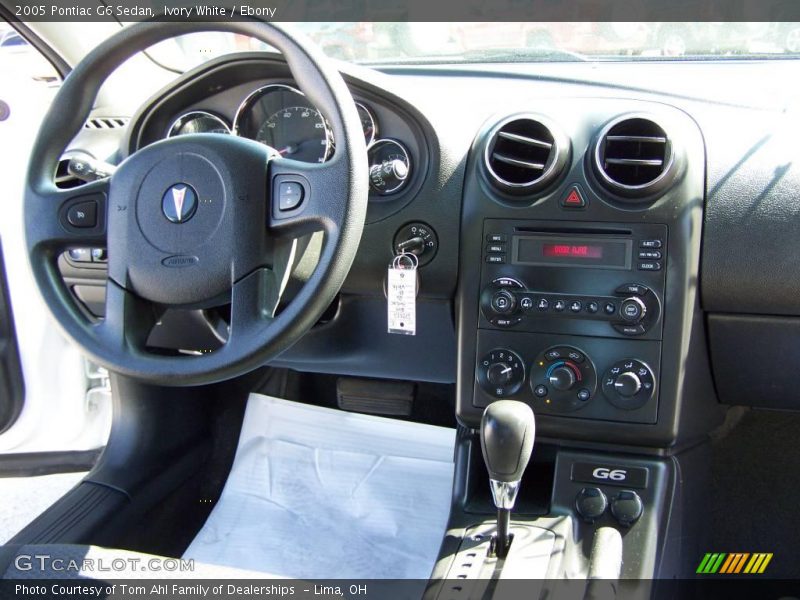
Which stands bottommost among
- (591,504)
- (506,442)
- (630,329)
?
(591,504)

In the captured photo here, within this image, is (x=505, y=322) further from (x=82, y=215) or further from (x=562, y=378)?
(x=82, y=215)

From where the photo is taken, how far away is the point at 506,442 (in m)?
1.22

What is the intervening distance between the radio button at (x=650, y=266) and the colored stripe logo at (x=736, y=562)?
2.98 feet

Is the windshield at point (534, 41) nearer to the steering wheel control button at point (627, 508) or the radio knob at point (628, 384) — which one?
the radio knob at point (628, 384)

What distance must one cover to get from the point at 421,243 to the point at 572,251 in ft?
0.94

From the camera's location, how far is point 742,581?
1.96m

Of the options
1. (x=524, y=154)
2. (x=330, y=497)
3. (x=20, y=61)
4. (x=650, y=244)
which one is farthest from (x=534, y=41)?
(x=20, y=61)

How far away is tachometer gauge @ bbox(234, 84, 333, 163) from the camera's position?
63.2 inches

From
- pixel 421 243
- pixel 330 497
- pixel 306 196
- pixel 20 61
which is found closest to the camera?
pixel 306 196

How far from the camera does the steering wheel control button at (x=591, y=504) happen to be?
1.39m

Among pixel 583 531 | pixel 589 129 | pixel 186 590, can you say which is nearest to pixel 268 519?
pixel 186 590

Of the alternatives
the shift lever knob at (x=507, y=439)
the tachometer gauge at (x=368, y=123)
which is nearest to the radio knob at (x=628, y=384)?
the shift lever knob at (x=507, y=439)

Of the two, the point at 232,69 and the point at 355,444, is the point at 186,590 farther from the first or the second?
the point at 232,69

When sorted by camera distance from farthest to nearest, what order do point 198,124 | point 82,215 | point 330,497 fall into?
point 330,497 < point 198,124 < point 82,215
